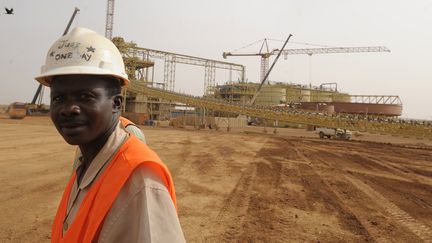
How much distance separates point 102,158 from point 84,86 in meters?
0.36

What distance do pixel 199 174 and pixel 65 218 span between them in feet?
30.6

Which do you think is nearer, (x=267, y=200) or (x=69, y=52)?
(x=69, y=52)

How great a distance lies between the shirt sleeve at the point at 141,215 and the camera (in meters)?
1.10

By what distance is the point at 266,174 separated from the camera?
439 inches

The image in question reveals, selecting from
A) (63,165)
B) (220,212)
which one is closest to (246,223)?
(220,212)

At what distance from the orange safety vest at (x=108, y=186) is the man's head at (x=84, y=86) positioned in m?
0.25

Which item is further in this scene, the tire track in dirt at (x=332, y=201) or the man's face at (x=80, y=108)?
the tire track in dirt at (x=332, y=201)

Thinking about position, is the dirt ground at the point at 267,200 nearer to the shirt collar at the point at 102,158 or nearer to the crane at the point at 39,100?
the shirt collar at the point at 102,158

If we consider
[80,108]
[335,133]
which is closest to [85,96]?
[80,108]

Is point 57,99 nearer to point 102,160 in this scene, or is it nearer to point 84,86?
point 84,86

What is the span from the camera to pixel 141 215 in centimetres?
111

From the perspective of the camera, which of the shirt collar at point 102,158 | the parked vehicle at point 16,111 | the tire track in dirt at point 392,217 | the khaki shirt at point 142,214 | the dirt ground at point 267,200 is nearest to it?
the khaki shirt at point 142,214

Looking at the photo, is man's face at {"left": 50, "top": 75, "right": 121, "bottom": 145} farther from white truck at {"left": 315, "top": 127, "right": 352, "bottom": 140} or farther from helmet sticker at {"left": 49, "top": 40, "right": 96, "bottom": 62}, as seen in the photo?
white truck at {"left": 315, "top": 127, "right": 352, "bottom": 140}

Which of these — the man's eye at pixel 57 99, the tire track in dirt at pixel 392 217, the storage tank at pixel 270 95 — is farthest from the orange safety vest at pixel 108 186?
the storage tank at pixel 270 95
